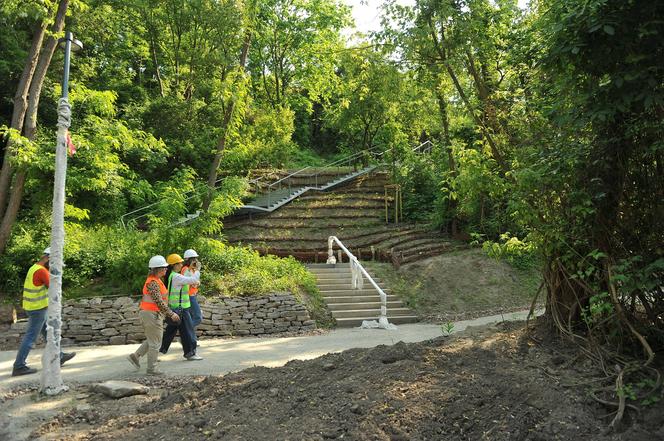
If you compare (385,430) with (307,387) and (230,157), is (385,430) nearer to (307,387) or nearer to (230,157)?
(307,387)

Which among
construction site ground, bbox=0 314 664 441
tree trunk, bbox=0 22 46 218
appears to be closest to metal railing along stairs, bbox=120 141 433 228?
tree trunk, bbox=0 22 46 218

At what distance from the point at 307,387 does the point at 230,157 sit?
1208 cm

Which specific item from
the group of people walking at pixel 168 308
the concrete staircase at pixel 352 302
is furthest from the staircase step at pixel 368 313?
the group of people walking at pixel 168 308

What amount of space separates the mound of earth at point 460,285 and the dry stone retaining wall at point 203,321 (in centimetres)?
378

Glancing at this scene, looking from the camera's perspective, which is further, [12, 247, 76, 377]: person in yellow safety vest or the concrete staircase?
the concrete staircase

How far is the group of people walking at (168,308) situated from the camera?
765cm

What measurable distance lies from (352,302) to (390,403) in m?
A: 9.40

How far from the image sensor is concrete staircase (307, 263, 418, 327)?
44.0ft

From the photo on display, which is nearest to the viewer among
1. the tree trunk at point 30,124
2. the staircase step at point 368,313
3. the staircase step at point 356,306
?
the tree trunk at point 30,124

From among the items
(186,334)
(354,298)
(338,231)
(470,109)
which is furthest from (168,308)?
(338,231)

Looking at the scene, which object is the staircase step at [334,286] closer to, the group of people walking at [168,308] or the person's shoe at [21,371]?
the group of people walking at [168,308]

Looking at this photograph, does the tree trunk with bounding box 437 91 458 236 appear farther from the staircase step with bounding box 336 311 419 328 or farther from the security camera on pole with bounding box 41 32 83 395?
the security camera on pole with bounding box 41 32 83 395

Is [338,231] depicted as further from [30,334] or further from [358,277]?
[30,334]

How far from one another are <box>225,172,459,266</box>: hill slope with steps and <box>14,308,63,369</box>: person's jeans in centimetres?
986
